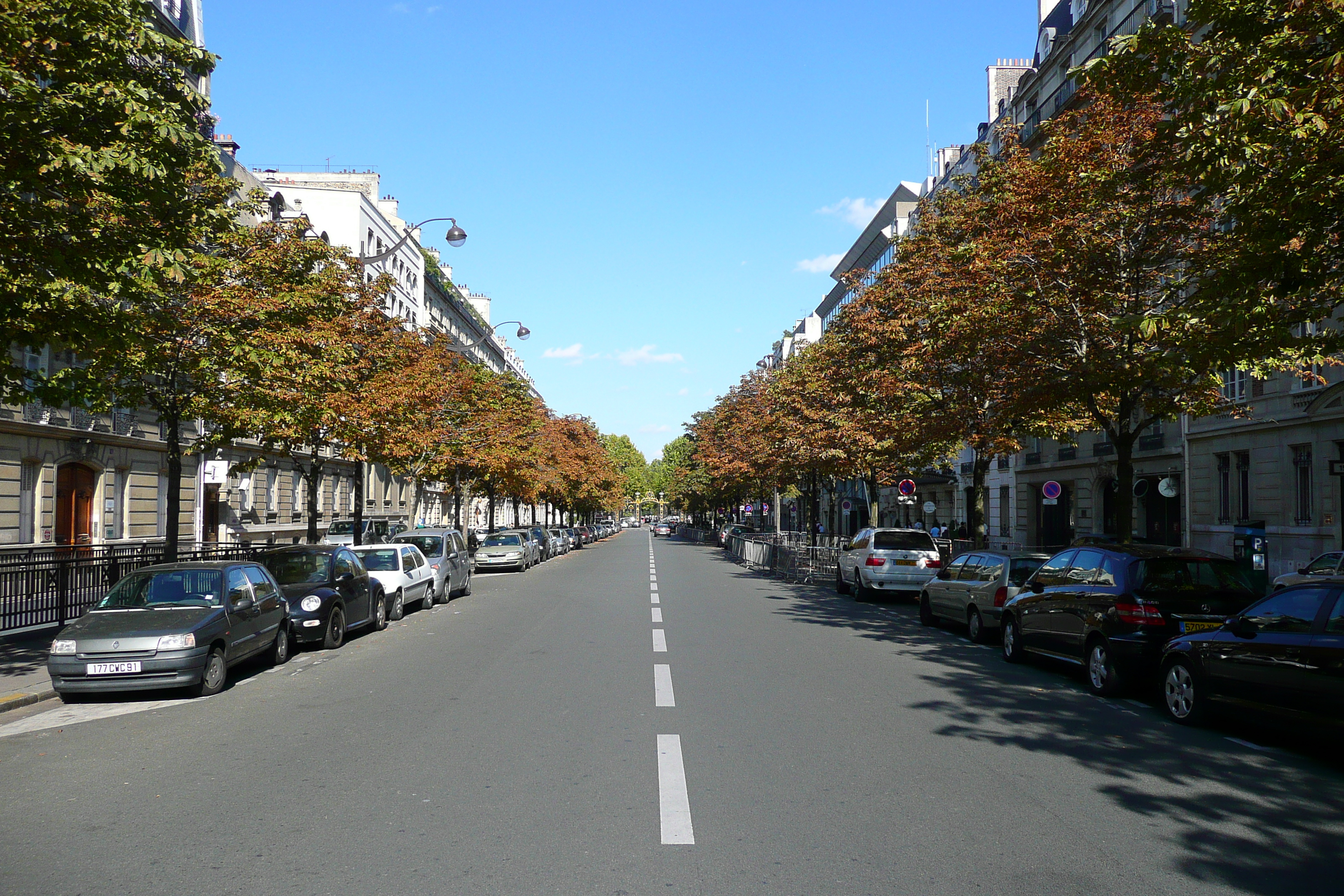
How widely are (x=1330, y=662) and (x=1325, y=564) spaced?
43.2ft

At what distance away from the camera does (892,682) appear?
10977 mm

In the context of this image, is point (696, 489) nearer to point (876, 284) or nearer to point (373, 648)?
point (876, 284)

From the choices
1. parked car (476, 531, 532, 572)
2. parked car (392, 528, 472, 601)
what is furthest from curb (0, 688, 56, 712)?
parked car (476, 531, 532, 572)

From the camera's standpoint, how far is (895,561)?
22.3 meters

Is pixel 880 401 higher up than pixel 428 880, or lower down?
higher up

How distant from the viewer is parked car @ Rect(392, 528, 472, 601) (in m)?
22.5

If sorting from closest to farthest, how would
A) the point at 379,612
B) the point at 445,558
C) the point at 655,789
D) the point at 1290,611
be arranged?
1. the point at 655,789
2. the point at 1290,611
3. the point at 379,612
4. the point at 445,558

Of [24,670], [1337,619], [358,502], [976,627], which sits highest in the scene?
[358,502]

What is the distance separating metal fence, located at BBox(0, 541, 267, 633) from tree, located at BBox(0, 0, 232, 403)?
5.84m

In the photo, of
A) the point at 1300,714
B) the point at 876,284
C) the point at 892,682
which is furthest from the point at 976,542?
the point at 1300,714

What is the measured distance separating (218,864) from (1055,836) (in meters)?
4.37

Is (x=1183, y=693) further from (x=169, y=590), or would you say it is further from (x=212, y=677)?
(x=169, y=590)

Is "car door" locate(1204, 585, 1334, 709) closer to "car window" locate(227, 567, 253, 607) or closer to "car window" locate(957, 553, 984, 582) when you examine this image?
"car window" locate(957, 553, 984, 582)

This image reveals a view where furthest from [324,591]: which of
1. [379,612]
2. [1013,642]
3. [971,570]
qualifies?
[971,570]
